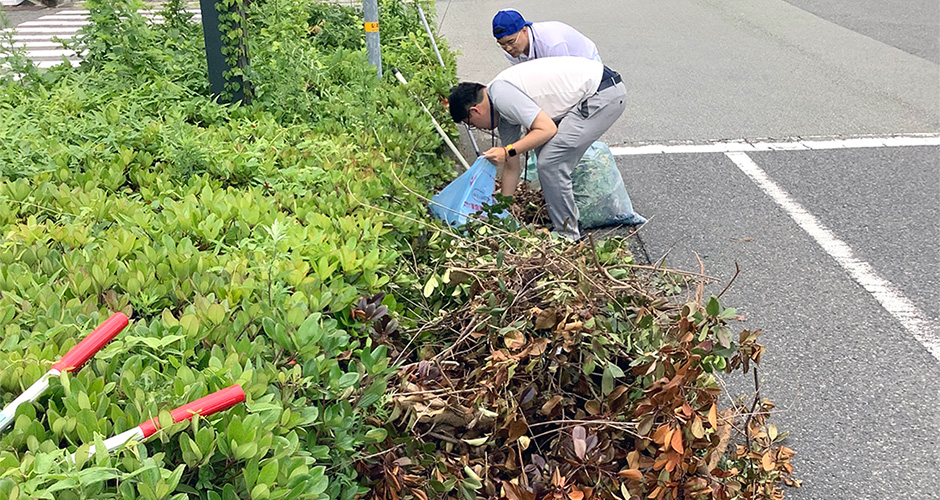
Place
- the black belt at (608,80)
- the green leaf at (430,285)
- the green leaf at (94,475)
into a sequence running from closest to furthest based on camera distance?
the green leaf at (94,475)
the green leaf at (430,285)
the black belt at (608,80)

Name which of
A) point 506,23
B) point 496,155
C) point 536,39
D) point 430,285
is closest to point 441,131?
point 496,155

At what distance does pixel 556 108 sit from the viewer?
479 cm

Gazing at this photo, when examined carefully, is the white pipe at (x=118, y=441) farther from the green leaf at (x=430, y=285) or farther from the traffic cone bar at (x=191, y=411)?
the green leaf at (x=430, y=285)

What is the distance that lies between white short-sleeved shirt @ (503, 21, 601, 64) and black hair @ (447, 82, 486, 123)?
773 mm

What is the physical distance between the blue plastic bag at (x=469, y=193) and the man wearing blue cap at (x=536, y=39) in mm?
1296

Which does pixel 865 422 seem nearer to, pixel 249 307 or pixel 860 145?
pixel 249 307

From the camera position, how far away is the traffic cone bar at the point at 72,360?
160 centimetres

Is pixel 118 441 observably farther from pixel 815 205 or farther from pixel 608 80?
pixel 815 205

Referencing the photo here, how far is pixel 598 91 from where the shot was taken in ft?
15.9

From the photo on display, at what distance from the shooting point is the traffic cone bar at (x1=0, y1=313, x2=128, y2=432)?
1597 millimetres

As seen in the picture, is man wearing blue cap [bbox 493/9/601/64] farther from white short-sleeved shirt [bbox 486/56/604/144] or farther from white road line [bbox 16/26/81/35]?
white road line [bbox 16/26/81/35]

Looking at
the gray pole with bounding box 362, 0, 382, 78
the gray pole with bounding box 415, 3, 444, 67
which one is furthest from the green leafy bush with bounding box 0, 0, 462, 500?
the gray pole with bounding box 415, 3, 444, 67

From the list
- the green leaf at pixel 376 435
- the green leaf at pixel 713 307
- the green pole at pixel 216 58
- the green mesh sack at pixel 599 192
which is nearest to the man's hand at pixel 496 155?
the green mesh sack at pixel 599 192

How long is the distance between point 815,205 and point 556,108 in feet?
6.50
